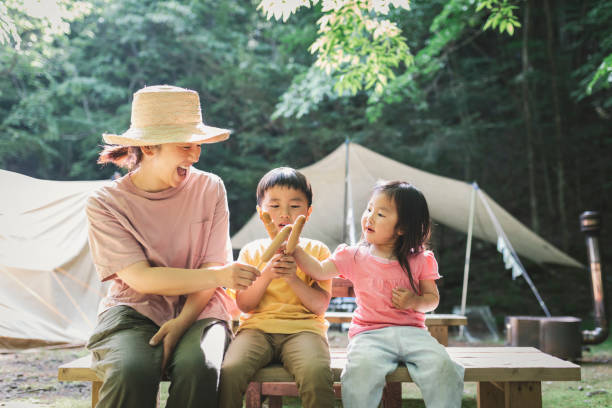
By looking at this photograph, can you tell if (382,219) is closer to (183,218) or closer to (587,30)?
(183,218)

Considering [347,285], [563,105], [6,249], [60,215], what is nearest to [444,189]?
[347,285]

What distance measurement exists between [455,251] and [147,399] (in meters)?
9.14

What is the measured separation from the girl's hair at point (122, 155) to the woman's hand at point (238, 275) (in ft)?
1.72

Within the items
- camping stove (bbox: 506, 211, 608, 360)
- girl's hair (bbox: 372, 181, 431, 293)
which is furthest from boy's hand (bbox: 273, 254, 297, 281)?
camping stove (bbox: 506, 211, 608, 360)

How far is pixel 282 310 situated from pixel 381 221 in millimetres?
450

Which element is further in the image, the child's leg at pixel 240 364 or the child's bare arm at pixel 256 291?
the child's bare arm at pixel 256 291

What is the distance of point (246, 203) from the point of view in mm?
9891

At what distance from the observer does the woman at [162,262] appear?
149cm

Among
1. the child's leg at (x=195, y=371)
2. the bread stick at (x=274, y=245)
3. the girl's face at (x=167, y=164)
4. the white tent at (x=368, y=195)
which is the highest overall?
the white tent at (x=368, y=195)

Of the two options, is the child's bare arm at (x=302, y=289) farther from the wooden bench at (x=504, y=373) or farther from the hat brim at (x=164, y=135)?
the hat brim at (x=164, y=135)

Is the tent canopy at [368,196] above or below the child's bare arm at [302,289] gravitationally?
above

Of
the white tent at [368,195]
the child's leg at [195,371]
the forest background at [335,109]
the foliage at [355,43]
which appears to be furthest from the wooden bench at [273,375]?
the forest background at [335,109]

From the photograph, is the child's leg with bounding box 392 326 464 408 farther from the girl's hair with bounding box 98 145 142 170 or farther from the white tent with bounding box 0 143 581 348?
the white tent with bounding box 0 143 581 348

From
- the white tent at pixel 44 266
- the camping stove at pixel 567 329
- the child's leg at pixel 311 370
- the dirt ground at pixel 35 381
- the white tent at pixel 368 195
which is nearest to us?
the child's leg at pixel 311 370
